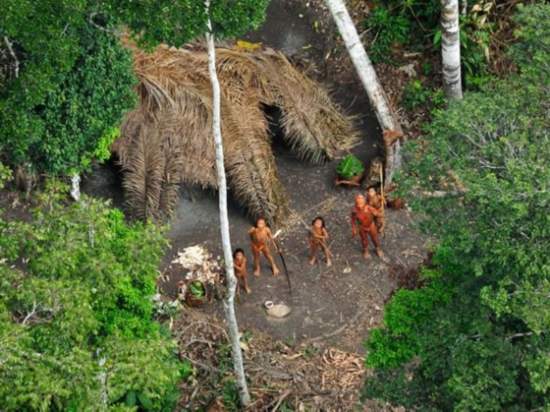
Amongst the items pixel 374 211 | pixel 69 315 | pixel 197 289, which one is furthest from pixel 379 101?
pixel 69 315

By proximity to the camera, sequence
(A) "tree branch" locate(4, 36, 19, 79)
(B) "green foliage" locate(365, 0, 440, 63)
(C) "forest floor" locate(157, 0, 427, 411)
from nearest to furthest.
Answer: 1. (A) "tree branch" locate(4, 36, 19, 79)
2. (C) "forest floor" locate(157, 0, 427, 411)
3. (B) "green foliage" locate(365, 0, 440, 63)

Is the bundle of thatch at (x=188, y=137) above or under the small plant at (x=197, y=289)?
above

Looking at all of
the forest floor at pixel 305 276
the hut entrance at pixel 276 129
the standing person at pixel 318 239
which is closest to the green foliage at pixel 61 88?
the forest floor at pixel 305 276

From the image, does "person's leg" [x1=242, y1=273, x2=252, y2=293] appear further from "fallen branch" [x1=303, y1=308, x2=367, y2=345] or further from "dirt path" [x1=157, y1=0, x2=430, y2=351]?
"fallen branch" [x1=303, y1=308, x2=367, y2=345]

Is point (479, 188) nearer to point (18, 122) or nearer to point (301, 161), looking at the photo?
point (18, 122)

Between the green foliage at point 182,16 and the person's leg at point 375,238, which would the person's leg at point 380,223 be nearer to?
the person's leg at point 375,238

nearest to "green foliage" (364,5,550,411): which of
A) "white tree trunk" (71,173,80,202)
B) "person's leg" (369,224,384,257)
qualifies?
"person's leg" (369,224,384,257)
